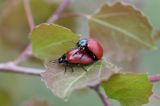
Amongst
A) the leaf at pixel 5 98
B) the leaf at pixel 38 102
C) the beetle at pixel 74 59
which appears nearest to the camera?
the beetle at pixel 74 59

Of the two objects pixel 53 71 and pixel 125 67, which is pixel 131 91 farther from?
pixel 125 67

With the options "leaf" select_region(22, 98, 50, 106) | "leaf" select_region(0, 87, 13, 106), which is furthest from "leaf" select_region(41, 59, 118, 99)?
"leaf" select_region(0, 87, 13, 106)

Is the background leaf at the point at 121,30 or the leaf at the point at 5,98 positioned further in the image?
the leaf at the point at 5,98

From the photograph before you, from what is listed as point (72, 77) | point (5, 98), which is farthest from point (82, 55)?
point (5, 98)

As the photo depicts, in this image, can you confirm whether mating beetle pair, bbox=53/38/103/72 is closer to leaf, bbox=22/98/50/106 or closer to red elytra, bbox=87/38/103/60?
red elytra, bbox=87/38/103/60

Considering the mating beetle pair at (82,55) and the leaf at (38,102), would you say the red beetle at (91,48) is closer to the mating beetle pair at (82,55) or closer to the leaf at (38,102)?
the mating beetle pair at (82,55)

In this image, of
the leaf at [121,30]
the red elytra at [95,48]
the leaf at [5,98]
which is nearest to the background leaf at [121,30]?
the leaf at [121,30]
